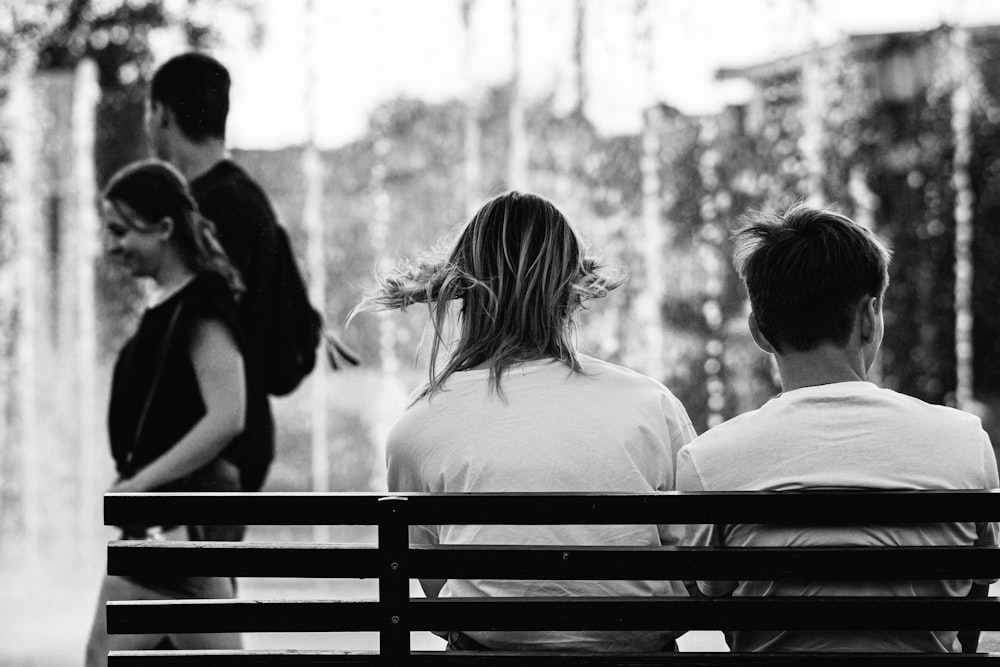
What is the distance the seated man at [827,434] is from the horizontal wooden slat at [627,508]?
55 mm

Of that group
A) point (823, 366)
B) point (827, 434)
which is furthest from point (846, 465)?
point (823, 366)

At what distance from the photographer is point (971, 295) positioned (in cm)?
1054

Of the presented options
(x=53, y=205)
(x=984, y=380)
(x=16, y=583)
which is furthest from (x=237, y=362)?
(x=984, y=380)

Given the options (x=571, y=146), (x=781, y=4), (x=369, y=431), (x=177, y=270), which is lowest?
(x=369, y=431)

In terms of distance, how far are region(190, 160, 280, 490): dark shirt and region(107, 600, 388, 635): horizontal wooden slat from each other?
1.14 metres

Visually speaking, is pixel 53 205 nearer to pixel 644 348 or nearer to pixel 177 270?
pixel 644 348

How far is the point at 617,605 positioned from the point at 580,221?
7.41 m

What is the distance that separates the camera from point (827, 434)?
78.5 inches

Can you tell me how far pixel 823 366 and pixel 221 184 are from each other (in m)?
1.76

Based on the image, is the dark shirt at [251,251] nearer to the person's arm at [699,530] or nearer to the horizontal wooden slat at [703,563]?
the horizontal wooden slat at [703,563]

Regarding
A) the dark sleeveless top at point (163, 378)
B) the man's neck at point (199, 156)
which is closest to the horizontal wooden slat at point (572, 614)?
the dark sleeveless top at point (163, 378)

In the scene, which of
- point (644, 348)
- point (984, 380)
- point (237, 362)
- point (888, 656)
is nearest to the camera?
point (888, 656)

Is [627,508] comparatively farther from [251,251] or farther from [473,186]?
[473,186]

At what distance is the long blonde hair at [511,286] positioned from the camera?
2232 millimetres
